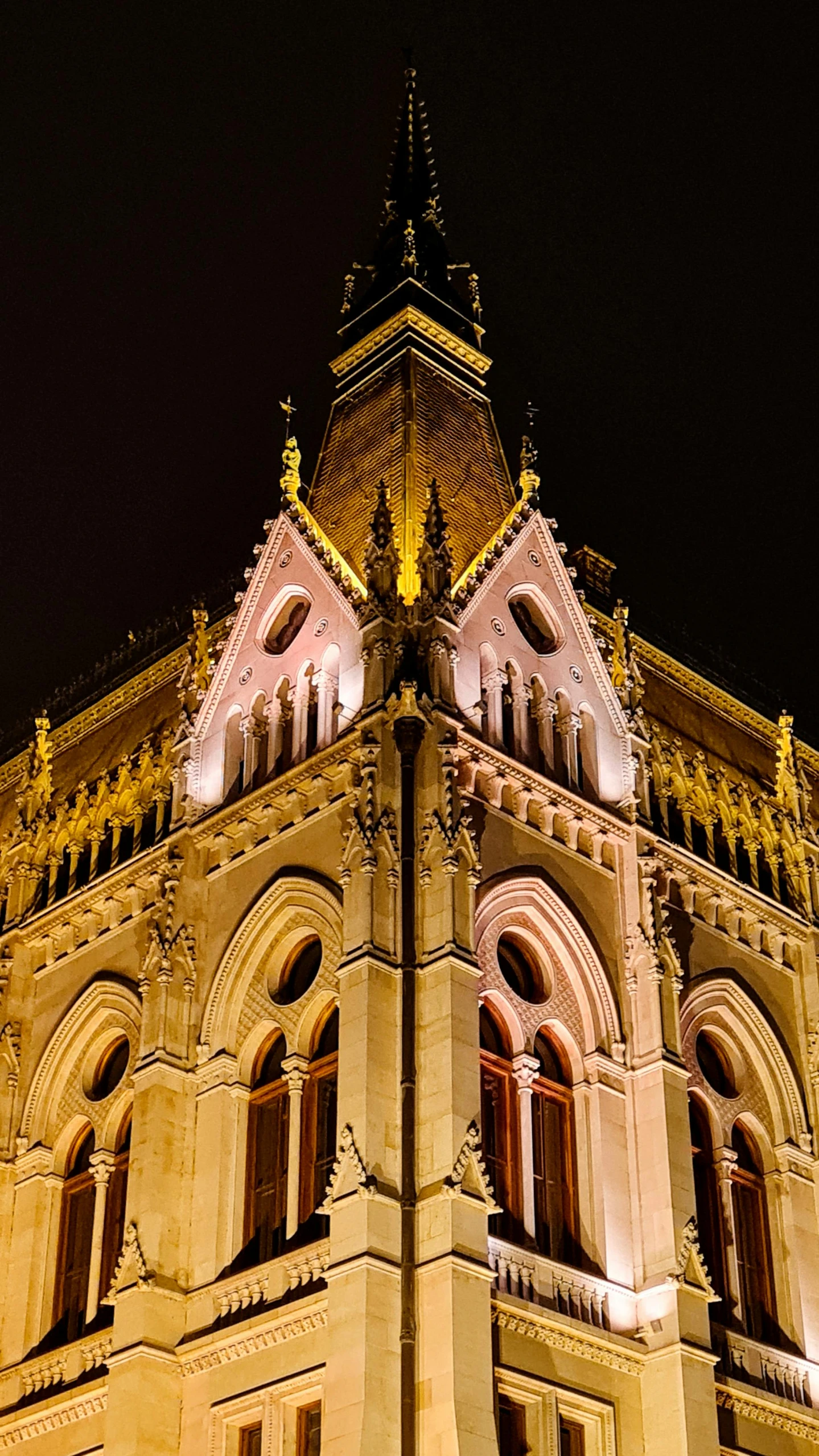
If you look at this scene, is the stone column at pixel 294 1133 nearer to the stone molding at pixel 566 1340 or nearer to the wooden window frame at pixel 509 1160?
the wooden window frame at pixel 509 1160

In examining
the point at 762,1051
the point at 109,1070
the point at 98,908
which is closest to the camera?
the point at 109,1070

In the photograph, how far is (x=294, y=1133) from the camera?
40.0 metres

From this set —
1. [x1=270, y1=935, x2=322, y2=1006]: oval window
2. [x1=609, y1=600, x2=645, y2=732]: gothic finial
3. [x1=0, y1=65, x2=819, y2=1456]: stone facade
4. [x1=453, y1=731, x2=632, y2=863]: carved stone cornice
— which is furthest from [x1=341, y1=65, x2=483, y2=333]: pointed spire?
[x1=270, y1=935, x2=322, y2=1006]: oval window

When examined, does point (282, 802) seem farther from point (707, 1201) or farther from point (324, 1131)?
point (707, 1201)

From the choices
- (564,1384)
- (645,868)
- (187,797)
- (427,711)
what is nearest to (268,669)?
(187,797)

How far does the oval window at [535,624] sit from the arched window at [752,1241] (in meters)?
10.5

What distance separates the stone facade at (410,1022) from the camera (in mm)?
36938

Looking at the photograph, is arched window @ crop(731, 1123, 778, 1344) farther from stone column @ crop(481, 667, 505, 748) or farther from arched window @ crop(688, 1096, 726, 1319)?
stone column @ crop(481, 667, 505, 748)

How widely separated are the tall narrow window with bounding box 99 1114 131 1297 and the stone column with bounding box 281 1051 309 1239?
3.90 m

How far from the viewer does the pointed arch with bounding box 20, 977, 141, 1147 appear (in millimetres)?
45219

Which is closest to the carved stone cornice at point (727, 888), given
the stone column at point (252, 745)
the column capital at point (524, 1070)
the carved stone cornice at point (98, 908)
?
the column capital at point (524, 1070)

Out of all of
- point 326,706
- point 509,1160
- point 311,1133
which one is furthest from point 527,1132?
point 326,706

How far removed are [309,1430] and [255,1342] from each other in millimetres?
1715

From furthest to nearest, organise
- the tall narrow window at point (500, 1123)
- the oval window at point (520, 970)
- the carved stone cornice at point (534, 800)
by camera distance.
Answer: the oval window at point (520, 970) → the carved stone cornice at point (534, 800) → the tall narrow window at point (500, 1123)
